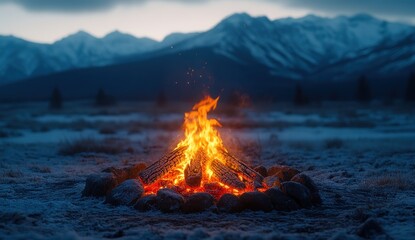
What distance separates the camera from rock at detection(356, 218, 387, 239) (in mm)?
6707

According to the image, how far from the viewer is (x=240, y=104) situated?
203 ft

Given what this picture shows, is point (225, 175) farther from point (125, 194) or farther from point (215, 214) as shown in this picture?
point (125, 194)

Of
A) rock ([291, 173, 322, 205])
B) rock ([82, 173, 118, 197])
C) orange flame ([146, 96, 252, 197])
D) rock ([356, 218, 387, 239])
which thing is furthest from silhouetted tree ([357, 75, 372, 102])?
rock ([356, 218, 387, 239])

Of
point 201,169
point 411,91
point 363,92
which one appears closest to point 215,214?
point 201,169

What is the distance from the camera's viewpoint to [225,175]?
969cm

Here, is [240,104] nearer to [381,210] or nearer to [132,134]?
[132,134]

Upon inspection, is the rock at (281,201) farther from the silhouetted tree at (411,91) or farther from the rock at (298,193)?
the silhouetted tree at (411,91)

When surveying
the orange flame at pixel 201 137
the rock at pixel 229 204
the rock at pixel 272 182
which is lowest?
the rock at pixel 229 204

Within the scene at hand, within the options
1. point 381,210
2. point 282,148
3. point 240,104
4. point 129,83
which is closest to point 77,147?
point 282,148

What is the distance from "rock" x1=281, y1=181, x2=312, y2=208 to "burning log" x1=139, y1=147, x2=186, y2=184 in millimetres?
2631

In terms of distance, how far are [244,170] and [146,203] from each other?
2.41 metres

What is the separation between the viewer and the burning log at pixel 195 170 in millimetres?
9648

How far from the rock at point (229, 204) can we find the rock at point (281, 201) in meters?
0.63

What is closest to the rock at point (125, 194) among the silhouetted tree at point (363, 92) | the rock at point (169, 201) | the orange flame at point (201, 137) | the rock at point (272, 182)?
the rock at point (169, 201)
